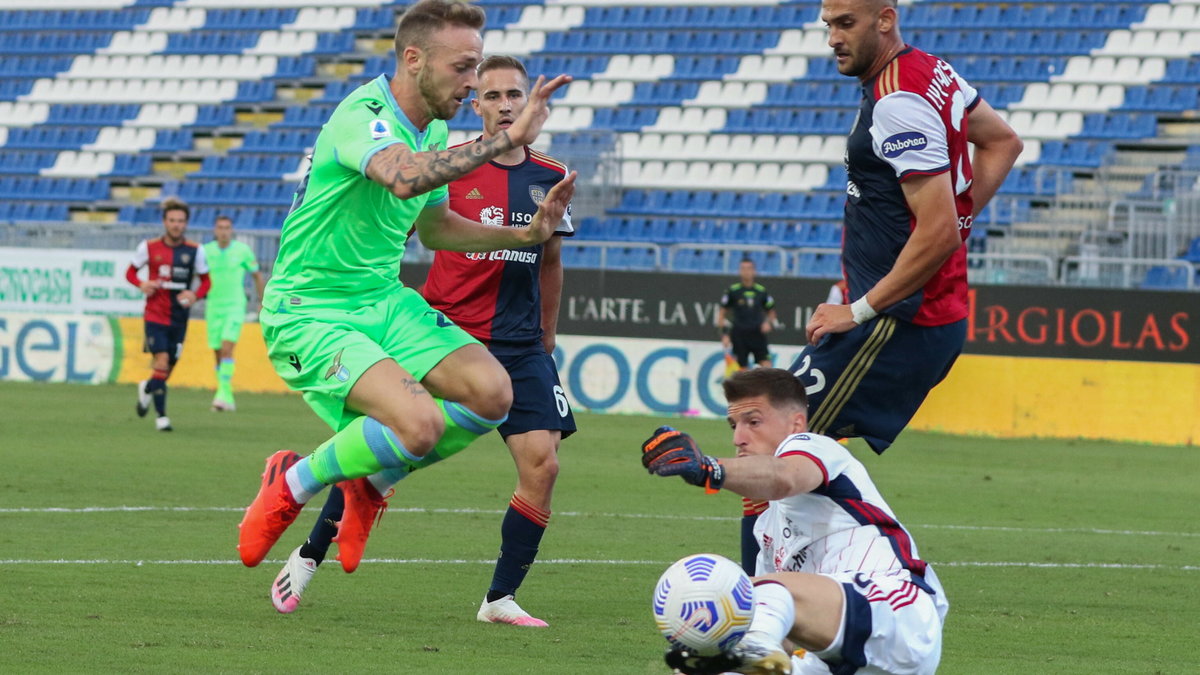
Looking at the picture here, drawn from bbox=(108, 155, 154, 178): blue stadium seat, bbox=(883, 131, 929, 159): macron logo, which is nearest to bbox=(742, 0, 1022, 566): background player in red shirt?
bbox=(883, 131, 929, 159): macron logo

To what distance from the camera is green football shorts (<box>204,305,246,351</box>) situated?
19578 mm

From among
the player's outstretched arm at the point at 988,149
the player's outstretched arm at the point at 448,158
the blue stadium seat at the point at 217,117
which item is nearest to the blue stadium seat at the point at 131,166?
the blue stadium seat at the point at 217,117

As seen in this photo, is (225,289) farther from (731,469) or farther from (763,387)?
(731,469)

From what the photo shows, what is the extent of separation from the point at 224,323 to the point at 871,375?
15069 millimetres

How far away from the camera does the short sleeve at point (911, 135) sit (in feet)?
18.4

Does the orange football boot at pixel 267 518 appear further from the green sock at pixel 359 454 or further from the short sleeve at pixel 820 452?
the short sleeve at pixel 820 452

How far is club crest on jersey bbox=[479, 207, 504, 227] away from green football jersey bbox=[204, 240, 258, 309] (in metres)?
13.0

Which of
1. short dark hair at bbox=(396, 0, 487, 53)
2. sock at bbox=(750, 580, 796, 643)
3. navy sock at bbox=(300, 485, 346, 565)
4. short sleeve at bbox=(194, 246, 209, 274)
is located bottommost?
navy sock at bbox=(300, 485, 346, 565)

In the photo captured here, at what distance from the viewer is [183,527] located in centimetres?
920

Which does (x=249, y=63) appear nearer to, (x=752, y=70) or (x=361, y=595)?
(x=752, y=70)

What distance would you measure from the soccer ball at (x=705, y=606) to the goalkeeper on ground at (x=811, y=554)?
0.15 feet

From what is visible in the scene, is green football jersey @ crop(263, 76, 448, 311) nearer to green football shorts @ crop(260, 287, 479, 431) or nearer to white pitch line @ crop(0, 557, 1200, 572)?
green football shorts @ crop(260, 287, 479, 431)

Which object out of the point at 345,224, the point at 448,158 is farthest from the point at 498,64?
the point at 448,158

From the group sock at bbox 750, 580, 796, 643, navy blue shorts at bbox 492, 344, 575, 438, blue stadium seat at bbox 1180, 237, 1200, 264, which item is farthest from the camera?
blue stadium seat at bbox 1180, 237, 1200, 264
